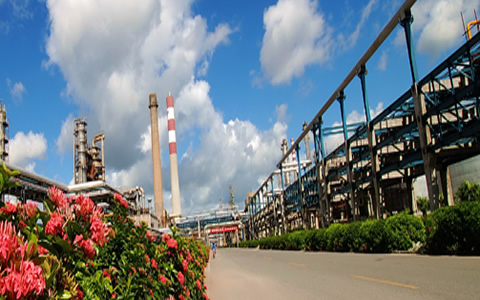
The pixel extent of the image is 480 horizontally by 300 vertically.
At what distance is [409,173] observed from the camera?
32.8 metres

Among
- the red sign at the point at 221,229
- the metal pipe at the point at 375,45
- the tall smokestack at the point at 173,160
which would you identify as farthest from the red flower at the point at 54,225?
the red sign at the point at 221,229

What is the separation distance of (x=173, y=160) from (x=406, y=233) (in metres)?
64.8

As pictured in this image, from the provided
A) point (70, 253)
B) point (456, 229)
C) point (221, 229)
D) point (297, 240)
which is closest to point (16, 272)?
point (70, 253)

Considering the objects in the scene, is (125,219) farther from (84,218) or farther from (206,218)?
(206,218)

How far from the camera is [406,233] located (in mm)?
17688

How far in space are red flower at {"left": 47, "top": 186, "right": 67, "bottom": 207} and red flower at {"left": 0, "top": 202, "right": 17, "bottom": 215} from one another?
23cm

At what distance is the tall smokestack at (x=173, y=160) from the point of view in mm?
78062

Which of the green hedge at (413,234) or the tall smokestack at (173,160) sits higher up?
the tall smokestack at (173,160)

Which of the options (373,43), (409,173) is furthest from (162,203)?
(373,43)

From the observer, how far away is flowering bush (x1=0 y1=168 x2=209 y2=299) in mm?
1282

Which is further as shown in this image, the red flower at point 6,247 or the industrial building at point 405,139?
the industrial building at point 405,139

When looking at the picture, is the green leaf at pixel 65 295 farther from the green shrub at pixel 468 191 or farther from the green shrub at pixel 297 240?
the green shrub at pixel 468 191

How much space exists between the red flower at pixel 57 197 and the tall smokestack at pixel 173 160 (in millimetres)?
75870

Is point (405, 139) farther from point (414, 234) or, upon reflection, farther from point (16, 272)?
point (16, 272)
